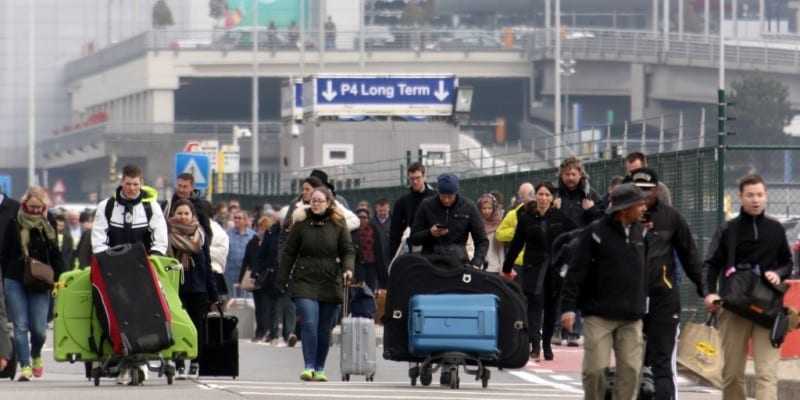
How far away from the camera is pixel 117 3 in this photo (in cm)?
15300

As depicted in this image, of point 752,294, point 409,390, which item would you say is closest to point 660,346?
point 752,294

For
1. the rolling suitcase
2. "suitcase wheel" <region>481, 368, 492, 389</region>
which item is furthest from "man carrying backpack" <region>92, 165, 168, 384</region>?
"suitcase wheel" <region>481, 368, 492, 389</region>

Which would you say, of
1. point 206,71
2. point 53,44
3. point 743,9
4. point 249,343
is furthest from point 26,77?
point 249,343

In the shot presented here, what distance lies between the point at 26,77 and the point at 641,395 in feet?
446

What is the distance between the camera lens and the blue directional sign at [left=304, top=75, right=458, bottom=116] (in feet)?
218

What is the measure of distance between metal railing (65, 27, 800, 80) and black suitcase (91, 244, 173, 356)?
A: 304 ft

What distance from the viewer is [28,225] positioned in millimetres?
20422

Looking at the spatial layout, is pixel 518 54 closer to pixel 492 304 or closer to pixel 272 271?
pixel 272 271

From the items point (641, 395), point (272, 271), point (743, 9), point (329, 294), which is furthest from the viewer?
point (743, 9)

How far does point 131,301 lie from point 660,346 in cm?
432

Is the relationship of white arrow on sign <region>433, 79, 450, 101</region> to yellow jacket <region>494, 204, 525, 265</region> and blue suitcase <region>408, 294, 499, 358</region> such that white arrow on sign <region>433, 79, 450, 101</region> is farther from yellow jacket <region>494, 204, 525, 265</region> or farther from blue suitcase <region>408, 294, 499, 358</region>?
blue suitcase <region>408, 294, 499, 358</region>

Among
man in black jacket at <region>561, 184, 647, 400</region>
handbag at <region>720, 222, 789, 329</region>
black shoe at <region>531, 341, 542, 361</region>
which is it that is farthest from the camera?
black shoe at <region>531, 341, 542, 361</region>

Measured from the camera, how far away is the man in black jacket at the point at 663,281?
15797 millimetres

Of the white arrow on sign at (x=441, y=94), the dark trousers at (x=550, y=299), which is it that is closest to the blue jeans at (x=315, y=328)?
the dark trousers at (x=550, y=299)
